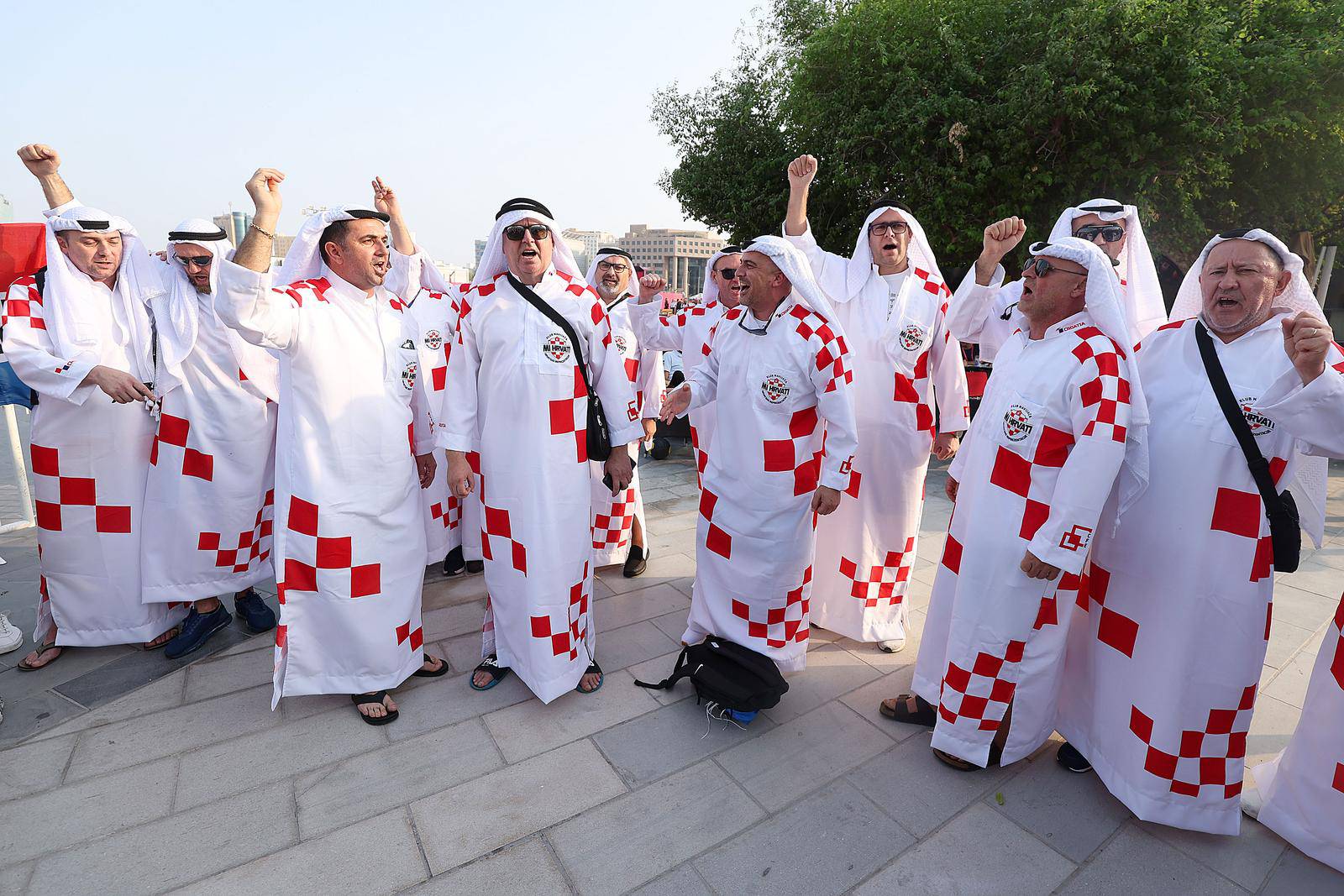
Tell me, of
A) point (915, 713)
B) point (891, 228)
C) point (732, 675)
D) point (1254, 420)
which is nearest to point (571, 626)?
point (732, 675)

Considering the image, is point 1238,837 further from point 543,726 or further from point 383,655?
point 383,655

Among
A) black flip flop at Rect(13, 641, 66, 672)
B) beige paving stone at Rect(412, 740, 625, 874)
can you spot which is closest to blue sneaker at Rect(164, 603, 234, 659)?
black flip flop at Rect(13, 641, 66, 672)

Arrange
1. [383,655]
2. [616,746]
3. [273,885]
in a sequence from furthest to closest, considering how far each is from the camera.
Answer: [383,655]
[616,746]
[273,885]

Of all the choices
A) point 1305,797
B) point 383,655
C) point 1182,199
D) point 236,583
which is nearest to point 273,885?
point 383,655

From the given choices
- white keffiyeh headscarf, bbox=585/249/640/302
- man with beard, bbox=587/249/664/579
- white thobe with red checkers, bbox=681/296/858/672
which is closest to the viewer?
white thobe with red checkers, bbox=681/296/858/672

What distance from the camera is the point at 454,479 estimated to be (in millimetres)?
2904

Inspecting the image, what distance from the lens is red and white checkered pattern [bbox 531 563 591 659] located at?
114 inches

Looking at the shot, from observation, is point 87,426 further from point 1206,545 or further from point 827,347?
point 1206,545

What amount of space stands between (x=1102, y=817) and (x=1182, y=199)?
866 centimetres

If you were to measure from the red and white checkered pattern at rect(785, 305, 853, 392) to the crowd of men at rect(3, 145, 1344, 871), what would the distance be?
0.01 metres

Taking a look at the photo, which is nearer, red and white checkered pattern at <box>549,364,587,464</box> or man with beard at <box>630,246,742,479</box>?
red and white checkered pattern at <box>549,364,587,464</box>

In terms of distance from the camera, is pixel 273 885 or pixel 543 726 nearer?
pixel 273 885

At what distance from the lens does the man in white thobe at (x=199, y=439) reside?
3289mm

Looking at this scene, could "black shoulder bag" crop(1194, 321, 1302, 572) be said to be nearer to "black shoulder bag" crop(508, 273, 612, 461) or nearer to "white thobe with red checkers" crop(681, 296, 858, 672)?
→ "white thobe with red checkers" crop(681, 296, 858, 672)
